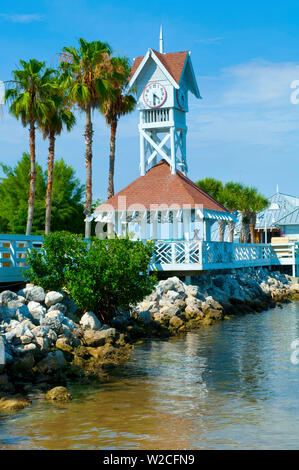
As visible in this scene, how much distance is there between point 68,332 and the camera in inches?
679

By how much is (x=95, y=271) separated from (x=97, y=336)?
7.67 ft

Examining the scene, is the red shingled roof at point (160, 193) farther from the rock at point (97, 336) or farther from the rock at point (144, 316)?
the rock at point (97, 336)

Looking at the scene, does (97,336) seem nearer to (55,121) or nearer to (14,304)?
(14,304)

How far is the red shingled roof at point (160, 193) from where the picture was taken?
1136 inches

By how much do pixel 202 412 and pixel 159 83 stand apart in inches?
861

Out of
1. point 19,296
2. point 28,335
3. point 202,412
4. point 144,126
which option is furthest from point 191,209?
point 202,412

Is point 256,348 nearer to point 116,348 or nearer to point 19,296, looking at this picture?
point 116,348

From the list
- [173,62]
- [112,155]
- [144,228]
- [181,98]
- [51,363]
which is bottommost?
[51,363]

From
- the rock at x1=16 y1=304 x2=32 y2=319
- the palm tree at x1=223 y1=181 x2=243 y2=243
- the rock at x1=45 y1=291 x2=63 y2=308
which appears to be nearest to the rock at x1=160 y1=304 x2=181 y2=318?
the rock at x1=45 y1=291 x2=63 y2=308

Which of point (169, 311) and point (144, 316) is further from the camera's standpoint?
point (169, 311)

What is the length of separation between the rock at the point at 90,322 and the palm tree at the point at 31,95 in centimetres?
1806

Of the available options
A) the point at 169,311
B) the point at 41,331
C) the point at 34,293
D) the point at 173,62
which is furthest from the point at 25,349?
the point at 173,62

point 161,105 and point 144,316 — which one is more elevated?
point 161,105

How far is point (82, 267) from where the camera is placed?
19.5 meters
